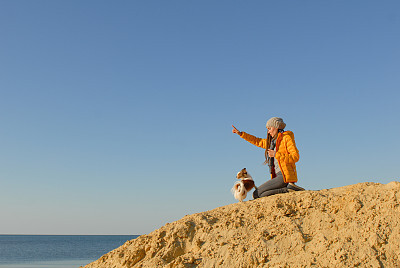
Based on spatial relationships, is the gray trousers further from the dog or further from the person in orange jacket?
the dog

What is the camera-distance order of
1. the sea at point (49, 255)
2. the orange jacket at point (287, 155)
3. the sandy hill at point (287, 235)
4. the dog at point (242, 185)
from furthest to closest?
the sea at point (49, 255) < the dog at point (242, 185) < the orange jacket at point (287, 155) < the sandy hill at point (287, 235)

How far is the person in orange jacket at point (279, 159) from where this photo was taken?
795 cm

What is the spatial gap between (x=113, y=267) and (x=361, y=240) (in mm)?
4931

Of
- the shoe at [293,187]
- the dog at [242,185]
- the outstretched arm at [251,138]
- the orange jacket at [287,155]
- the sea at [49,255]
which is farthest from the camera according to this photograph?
the sea at [49,255]

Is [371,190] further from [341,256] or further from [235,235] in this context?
[235,235]

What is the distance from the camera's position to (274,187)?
27.1 ft

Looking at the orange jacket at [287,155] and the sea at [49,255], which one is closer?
the orange jacket at [287,155]

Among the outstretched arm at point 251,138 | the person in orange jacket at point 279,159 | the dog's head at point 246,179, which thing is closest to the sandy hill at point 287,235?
the person in orange jacket at point 279,159

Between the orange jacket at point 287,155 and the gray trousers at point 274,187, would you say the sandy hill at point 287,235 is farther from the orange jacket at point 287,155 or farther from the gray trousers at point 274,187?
the orange jacket at point 287,155

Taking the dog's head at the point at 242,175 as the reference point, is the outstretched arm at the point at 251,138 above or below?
above

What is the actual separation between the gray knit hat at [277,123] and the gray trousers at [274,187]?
114cm

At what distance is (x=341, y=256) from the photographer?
5.92 m

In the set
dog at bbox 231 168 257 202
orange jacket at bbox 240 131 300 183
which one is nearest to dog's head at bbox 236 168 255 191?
dog at bbox 231 168 257 202

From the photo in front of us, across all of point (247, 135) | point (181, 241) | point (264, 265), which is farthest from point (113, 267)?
point (247, 135)
